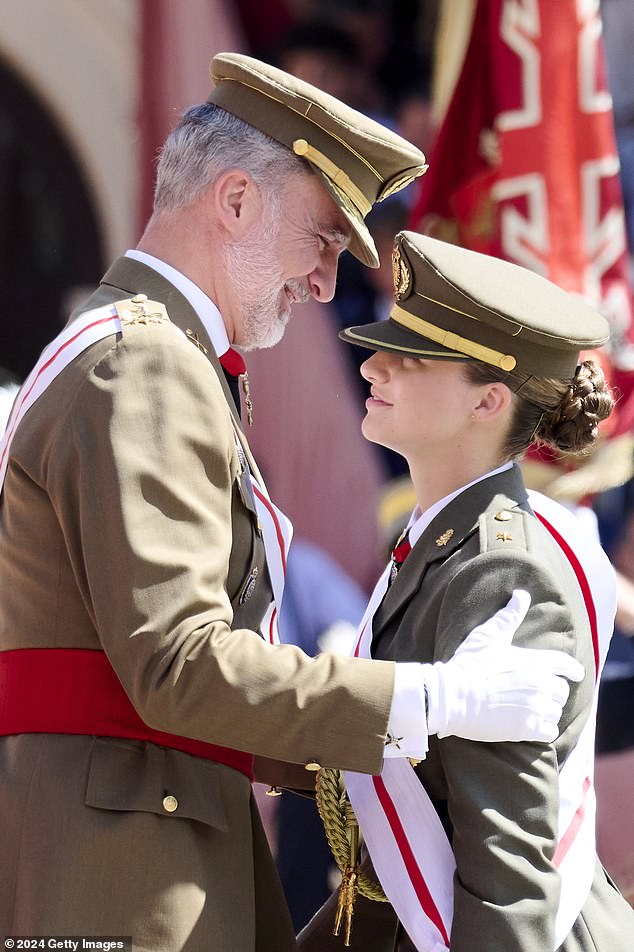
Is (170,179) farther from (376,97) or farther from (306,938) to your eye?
(376,97)

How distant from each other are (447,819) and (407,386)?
75 cm

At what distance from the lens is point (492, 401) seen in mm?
2123

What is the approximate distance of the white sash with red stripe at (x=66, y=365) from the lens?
6.21 feet

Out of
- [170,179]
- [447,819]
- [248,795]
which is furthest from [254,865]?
[170,179]

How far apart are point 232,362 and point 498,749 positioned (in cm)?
84

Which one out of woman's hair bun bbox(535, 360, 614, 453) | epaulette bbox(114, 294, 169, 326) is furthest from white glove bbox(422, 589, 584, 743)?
epaulette bbox(114, 294, 169, 326)

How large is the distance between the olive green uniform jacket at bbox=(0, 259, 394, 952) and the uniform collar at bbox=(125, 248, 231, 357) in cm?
20

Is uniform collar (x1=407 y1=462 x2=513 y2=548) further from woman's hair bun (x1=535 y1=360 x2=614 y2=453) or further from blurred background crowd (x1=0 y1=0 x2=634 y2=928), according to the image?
blurred background crowd (x1=0 y1=0 x2=634 y2=928)

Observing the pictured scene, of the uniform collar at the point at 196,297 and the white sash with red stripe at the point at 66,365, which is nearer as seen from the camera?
the white sash with red stripe at the point at 66,365

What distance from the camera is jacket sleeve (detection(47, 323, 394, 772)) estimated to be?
1.71 metres

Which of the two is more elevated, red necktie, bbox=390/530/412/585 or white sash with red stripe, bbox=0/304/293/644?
white sash with red stripe, bbox=0/304/293/644

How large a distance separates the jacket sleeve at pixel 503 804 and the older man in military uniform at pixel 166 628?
76mm

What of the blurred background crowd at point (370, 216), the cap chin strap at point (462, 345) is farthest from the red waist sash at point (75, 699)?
the blurred background crowd at point (370, 216)

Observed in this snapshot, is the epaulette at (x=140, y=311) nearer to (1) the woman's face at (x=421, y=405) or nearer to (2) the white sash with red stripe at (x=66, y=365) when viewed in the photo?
(2) the white sash with red stripe at (x=66, y=365)
